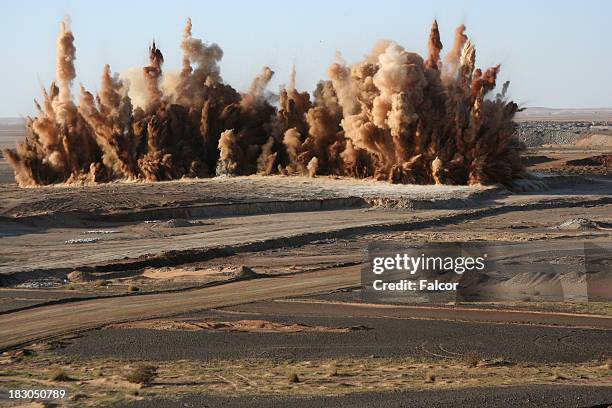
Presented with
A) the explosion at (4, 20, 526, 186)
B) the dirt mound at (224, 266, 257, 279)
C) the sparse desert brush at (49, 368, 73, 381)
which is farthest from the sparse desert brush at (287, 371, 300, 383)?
the explosion at (4, 20, 526, 186)

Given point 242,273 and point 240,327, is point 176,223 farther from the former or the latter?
point 240,327

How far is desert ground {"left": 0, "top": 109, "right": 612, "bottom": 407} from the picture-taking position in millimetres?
15930

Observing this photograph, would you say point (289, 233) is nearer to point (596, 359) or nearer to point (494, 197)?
point (494, 197)

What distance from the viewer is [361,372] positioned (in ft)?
56.0

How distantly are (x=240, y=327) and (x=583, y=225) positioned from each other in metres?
22.8

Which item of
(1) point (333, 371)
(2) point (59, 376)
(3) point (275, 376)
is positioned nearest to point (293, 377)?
(3) point (275, 376)

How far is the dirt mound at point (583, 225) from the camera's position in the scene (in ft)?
132

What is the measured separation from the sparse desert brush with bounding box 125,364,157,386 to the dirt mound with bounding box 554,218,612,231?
26.6m

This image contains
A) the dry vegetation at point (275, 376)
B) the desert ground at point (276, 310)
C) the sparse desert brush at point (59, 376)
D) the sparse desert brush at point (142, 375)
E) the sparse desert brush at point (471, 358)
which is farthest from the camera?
the sparse desert brush at point (471, 358)

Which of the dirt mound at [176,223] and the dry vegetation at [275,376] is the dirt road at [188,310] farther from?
the dirt mound at [176,223]

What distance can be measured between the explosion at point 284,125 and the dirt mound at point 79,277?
2736 cm

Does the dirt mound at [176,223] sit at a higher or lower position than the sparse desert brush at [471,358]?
higher

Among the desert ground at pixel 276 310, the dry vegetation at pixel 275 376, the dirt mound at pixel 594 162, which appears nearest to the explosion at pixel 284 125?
the desert ground at pixel 276 310

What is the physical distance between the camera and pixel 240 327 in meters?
21.4
